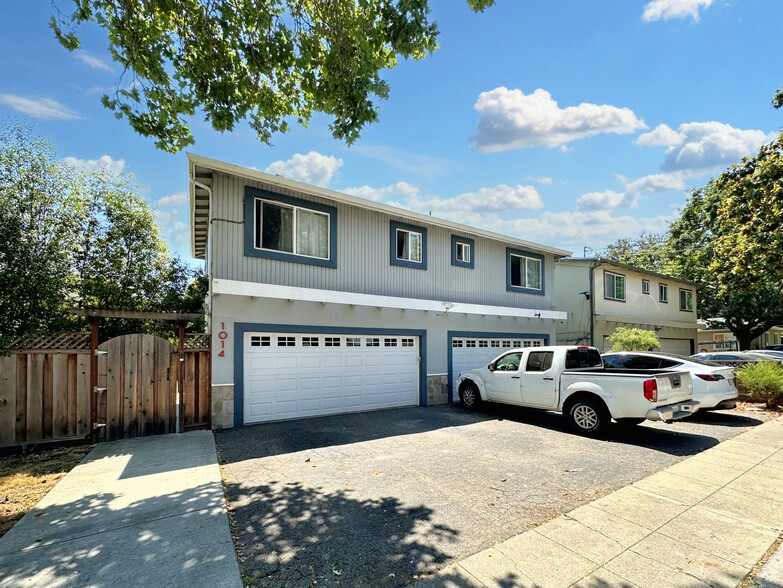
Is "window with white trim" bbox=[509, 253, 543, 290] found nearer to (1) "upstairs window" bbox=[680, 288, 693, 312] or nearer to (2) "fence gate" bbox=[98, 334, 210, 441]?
(2) "fence gate" bbox=[98, 334, 210, 441]

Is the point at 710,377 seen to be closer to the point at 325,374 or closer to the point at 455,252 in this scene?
the point at 455,252

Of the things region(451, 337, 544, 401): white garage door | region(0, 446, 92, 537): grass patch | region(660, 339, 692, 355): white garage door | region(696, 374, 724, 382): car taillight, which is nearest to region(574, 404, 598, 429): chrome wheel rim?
region(696, 374, 724, 382): car taillight

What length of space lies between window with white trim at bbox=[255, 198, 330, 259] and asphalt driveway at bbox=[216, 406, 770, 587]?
Answer: 4.21 meters

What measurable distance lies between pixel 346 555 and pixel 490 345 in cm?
1110

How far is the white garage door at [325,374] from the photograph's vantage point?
30.3 feet

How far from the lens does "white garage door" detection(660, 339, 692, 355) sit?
2302 centimetres

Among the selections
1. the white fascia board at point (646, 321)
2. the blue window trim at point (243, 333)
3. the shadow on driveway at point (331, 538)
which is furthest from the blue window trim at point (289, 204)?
the white fascia board at point (646, 321)

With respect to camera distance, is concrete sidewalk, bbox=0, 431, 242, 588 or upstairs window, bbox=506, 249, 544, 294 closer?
concrete sidewalk, bbox=0, 431, 242, 588

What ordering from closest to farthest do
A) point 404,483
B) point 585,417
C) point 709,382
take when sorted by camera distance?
point 404,483
point 585,417
point 709,382

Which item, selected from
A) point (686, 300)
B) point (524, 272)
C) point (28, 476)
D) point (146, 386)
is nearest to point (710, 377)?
point (524, 272)

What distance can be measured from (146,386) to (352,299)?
4846mm

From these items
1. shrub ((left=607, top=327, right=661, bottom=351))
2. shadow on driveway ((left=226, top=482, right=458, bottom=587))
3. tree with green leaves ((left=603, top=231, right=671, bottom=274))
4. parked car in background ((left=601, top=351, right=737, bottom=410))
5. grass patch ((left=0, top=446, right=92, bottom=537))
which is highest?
tree with green leaves ((left=603, top=231, right=671, bottom=274))

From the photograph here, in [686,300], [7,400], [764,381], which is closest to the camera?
[7,400]

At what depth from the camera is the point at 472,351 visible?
44.2 feet
